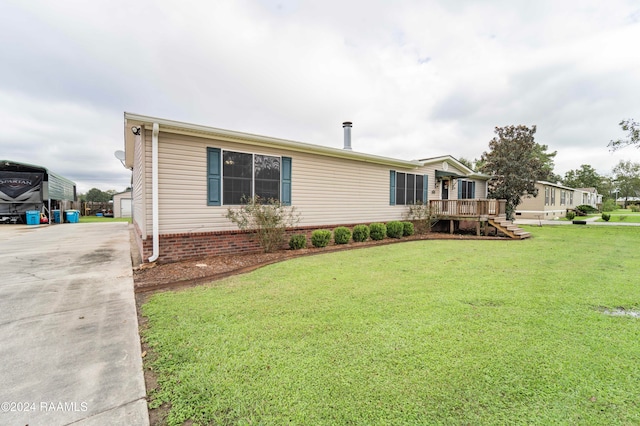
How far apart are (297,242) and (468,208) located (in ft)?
28.4

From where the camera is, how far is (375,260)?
6656mm

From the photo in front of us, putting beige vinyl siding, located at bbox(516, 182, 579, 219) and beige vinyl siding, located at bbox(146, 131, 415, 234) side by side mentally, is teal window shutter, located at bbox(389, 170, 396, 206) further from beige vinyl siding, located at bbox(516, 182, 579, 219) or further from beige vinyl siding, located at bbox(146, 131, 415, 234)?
beige vinyl siding, located at bbox(516, 182, 579, 219)

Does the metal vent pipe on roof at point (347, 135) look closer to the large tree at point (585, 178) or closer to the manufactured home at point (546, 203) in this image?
the manufactured home at point (546, 203)

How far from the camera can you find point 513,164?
1598cm

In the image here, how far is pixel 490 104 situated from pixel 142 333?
18838mm

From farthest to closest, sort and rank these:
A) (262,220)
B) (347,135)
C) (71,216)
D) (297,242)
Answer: (71,216)
(347,135)
(297,242)
(262,220)

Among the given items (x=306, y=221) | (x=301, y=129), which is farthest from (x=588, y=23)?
(x=301, y=129)

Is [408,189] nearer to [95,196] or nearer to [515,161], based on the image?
[515,161]

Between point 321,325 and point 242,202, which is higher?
point 242,202

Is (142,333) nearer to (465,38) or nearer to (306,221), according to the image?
(306,221)

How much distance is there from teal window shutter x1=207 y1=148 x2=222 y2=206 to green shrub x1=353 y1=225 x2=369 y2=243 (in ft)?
15.8

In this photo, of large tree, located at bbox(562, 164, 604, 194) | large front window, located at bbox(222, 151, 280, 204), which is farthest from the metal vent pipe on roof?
large tree, located at bbox(562, 164, 604, 194)

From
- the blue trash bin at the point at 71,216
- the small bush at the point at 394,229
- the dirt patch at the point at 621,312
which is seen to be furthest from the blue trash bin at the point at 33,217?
the dirt patch at the point at 621,312

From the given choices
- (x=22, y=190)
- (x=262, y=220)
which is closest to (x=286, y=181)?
(x=262, y=220)
